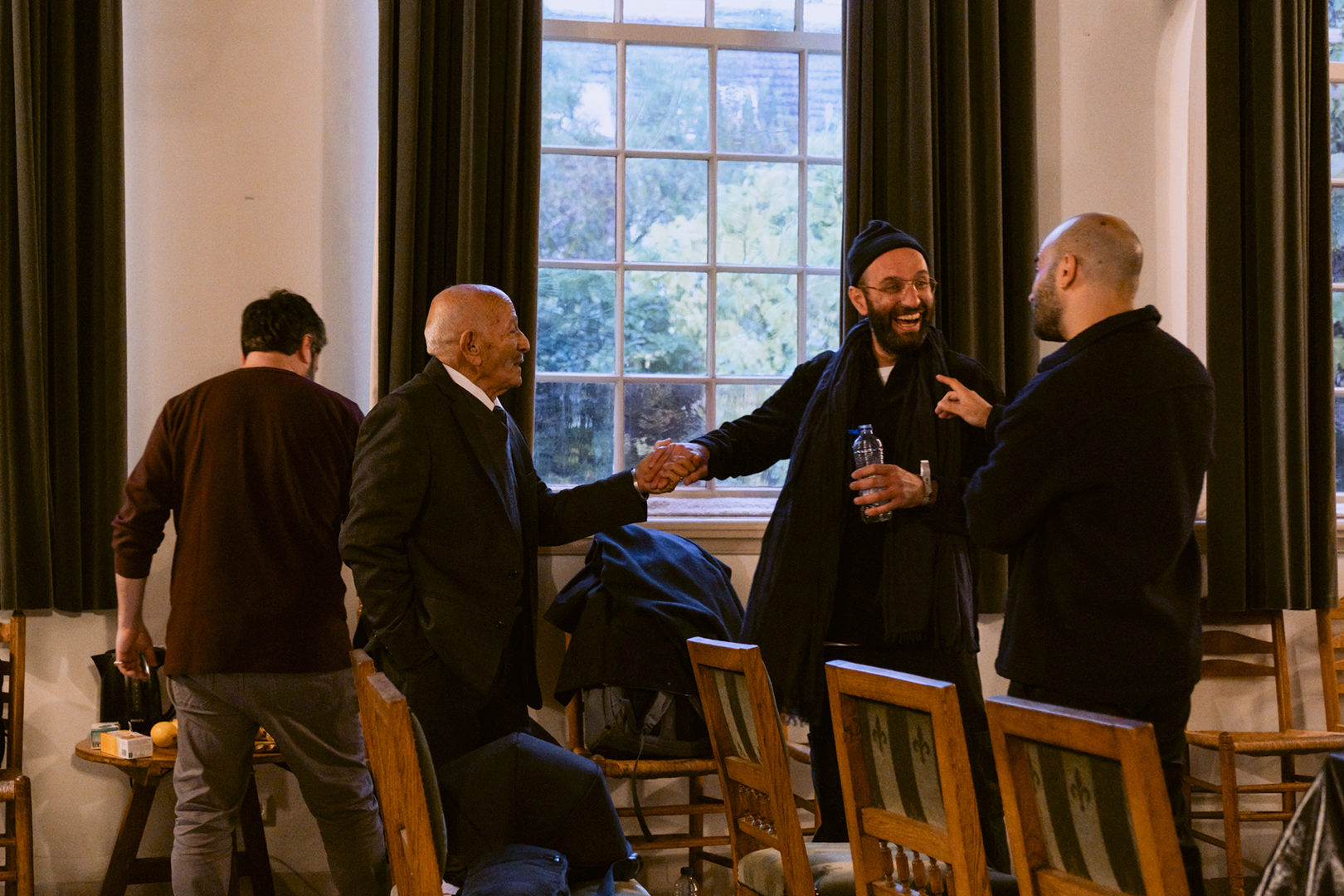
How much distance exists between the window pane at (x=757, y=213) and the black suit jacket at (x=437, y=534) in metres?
1.55

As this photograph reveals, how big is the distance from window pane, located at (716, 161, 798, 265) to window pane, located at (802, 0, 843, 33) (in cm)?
49

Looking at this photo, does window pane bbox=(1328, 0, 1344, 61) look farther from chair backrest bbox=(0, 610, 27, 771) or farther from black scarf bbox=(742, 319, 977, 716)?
chair backrest bbox=(0, 610, 27, 771)

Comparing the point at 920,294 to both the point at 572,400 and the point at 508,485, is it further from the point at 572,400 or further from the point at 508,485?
the point at 572,400

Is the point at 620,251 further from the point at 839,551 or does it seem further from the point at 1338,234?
the point at 1338,234

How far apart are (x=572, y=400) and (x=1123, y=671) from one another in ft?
7.53

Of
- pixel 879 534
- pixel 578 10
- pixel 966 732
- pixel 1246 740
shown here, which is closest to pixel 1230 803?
pixel 1246 740

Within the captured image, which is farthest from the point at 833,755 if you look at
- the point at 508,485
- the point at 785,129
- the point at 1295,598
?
the point at 785,129

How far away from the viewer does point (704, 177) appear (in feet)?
12.9

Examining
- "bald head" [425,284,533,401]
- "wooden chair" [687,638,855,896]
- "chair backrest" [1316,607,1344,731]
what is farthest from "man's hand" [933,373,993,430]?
"chair backrest" [1316,607,1344,731]

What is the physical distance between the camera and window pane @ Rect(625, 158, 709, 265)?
391cm

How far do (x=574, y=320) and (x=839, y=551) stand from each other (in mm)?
1704

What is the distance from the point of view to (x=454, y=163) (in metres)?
3.45

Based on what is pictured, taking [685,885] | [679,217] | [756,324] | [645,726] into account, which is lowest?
[685,885]

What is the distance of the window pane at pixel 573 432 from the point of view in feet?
12.6
